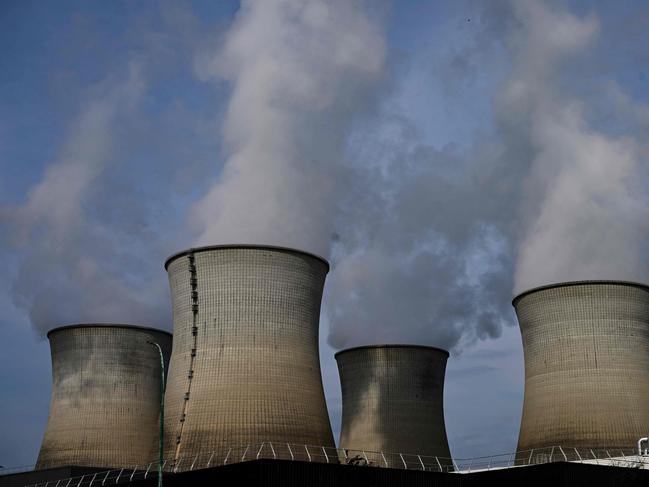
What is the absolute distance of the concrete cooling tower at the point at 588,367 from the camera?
2708 cm

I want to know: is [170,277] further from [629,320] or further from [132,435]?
[629,320]

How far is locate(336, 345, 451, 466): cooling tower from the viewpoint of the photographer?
35.2m

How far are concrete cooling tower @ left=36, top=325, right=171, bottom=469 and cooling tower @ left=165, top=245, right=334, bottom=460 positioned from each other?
7.99 metres

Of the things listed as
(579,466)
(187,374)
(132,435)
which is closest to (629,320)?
(579,466)

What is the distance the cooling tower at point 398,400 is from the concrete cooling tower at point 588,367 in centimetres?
669

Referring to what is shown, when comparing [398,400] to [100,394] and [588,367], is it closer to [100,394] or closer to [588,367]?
[588,367]

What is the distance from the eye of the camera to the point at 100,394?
33.3 metres

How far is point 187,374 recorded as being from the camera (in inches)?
981

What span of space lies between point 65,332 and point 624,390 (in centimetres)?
1844

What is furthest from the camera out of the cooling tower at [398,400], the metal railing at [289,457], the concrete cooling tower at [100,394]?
the cooling tower at [398,400]

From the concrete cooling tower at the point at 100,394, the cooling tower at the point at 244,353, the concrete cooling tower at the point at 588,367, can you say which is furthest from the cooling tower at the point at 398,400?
the cooling tower at the point at 244,353

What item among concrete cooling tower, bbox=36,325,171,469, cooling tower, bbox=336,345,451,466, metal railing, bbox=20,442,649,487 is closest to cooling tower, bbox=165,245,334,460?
metal railing, bbox=20,442,649,487

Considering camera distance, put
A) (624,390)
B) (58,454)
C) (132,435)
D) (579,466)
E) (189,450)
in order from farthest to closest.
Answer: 1. (132,435)
2. (58,454)
3. (624,390)
4. (189,450)
5. (579,466)

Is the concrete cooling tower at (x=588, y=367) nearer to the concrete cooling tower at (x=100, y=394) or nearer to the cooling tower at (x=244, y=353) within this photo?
the cooling tower at (x=244, y=353)
